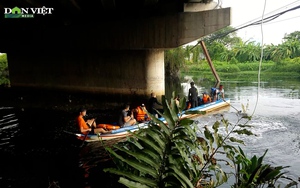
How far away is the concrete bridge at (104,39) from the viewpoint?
50.1 ft

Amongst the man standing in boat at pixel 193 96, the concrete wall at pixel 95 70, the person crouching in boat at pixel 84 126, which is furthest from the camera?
the concrete wall at pixel 95 70

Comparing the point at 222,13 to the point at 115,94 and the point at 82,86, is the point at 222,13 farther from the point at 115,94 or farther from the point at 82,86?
the point at 82,86

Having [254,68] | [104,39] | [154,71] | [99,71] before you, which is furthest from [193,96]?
[254,68]

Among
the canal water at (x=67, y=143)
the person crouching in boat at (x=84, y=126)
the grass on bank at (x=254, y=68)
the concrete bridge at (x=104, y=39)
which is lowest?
the canal water at (x=67, y=143)

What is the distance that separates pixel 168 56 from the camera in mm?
29469

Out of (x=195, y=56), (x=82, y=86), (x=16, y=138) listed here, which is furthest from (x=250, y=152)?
(x=195, y=56)

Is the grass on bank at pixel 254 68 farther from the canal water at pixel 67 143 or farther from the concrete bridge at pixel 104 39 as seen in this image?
the canal water at pixel 67 143

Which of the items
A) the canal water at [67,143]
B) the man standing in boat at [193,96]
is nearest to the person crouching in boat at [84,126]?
the canal water at [67,143]

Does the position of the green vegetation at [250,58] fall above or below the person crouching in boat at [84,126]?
above

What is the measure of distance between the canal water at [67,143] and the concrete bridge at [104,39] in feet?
7.72

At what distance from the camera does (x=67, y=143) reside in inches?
429

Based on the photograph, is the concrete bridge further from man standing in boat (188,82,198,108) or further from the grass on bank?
the grass on bank

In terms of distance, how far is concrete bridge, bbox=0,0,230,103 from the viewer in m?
15.3

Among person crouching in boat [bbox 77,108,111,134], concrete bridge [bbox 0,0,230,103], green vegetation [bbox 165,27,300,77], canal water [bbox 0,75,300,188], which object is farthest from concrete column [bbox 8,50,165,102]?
green vegetation [bbox 165,27,300,77]
